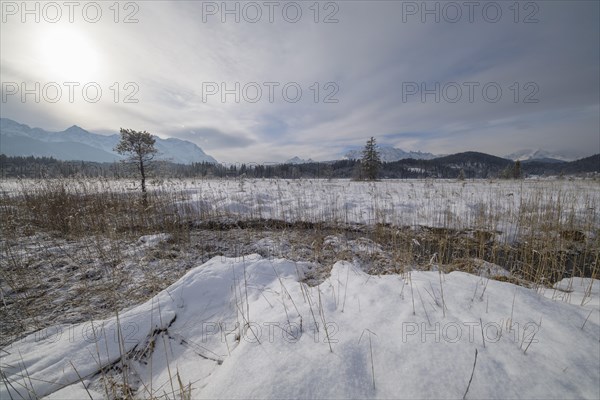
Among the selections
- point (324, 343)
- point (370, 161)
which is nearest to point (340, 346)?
point (324, 343)

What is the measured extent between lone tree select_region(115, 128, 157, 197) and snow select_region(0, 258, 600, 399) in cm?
744

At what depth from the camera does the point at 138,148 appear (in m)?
8.07

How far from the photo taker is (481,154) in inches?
5960

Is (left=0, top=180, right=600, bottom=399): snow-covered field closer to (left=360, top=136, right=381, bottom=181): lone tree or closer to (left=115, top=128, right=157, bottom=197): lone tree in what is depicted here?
(left=115, top=128, right=157, bottom=197): lone tree

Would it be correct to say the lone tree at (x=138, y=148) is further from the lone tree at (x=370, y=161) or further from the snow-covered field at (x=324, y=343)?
the lone tree at (x=370, y=161)

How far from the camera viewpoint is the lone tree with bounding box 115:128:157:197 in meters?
7.90

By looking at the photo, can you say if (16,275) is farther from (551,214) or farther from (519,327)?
(551,214)

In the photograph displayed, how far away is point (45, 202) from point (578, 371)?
35.2 feet

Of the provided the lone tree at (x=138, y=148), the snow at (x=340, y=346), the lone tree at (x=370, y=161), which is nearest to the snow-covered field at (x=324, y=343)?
the snow at (x=340, y=346)

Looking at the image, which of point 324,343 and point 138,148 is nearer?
point 324,343

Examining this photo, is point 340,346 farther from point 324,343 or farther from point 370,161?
point 370,161

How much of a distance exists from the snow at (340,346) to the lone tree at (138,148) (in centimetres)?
744

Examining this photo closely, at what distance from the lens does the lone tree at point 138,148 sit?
7.90 m

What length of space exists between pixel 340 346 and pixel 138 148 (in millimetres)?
9628
